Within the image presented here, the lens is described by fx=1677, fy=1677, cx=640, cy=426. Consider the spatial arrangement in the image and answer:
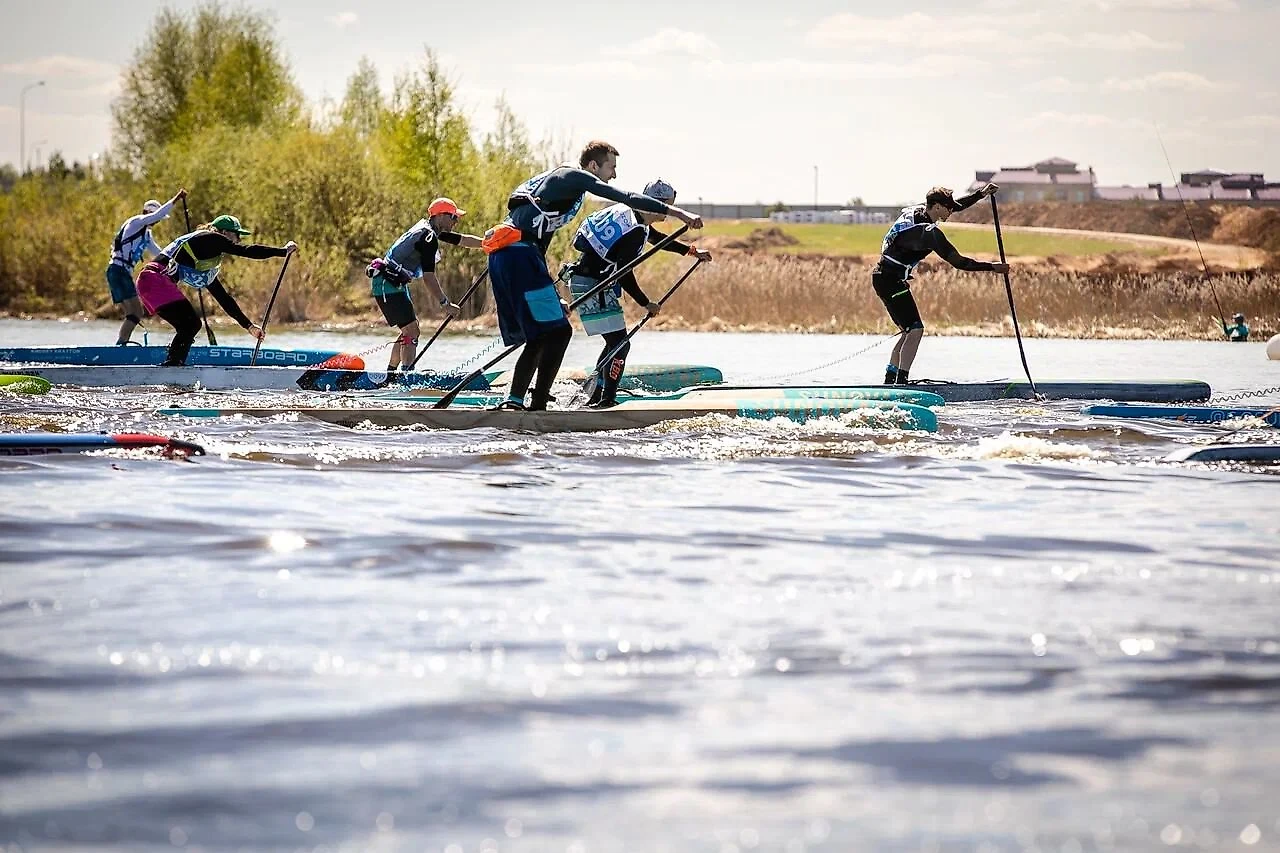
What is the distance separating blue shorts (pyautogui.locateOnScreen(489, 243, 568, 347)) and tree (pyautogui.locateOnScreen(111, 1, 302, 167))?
1608 inches

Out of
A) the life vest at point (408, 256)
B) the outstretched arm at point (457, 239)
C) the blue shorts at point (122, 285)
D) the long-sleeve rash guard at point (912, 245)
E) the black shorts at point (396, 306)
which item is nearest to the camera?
the outstretched arm at point (457, 239)

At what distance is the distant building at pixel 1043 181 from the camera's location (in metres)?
111

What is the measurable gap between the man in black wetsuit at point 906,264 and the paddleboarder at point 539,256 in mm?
4409

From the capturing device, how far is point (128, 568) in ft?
21.2

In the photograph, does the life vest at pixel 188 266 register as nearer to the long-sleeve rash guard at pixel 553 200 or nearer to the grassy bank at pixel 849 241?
the long-sleeve rash guard at pixel 553 200

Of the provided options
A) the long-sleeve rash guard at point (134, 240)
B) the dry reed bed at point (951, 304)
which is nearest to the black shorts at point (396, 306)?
the long-sleeve rash guard at point (134, 240)

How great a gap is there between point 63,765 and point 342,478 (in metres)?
5.46

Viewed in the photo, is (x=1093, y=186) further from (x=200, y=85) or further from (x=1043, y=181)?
(x=200, y=85)

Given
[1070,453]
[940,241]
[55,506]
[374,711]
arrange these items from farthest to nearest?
[940,241] → [1070,453] → [55,506] → [374,711]

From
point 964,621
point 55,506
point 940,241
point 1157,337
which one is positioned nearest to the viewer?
point 964,621

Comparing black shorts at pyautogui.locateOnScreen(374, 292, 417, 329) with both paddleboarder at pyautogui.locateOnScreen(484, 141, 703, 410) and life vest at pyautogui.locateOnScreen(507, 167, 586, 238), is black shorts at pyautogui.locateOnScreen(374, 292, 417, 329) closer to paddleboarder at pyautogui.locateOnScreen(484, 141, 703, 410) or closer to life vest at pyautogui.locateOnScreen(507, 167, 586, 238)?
paddleboarder at pyautogui.locateOnScreen(484, 141, 703, 410)

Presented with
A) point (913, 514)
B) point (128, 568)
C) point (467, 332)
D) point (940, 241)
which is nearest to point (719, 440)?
point (913, 514)

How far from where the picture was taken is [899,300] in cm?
1554

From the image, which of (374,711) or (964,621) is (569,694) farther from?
(964,621)
